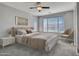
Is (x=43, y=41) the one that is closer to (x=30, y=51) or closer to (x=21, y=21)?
(x=30, y=51)

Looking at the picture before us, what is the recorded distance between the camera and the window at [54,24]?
8.06ft

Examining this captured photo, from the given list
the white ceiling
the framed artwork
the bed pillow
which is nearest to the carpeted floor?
the bed pillow

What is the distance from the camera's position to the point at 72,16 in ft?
7.52

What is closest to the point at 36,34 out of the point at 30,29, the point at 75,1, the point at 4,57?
the point at 30,29

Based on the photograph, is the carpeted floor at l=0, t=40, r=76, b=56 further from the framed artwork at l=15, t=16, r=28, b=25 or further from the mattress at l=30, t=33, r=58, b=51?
the framed artwork at l=15, t=16, r=28, b=25

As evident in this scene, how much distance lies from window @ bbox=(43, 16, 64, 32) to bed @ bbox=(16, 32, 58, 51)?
0.56ft

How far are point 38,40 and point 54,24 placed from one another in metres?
0.68

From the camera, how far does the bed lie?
2.49 meters

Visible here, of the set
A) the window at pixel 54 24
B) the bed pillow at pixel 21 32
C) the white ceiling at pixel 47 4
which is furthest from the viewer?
the bed pillow at pixel 21 32

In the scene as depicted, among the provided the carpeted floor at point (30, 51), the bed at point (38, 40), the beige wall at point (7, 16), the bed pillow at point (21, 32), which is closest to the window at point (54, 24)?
the bed at point (38, 40)

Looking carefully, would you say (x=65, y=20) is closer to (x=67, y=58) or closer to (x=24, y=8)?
(x=67, y=58)

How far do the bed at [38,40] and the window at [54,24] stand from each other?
0.56ft

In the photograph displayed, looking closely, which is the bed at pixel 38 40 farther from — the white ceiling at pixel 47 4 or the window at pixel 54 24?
the white ceiling at pixel 47 4

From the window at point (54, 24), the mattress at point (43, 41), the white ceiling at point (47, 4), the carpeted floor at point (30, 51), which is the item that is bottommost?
the carpeted floor at point (30, 51)
